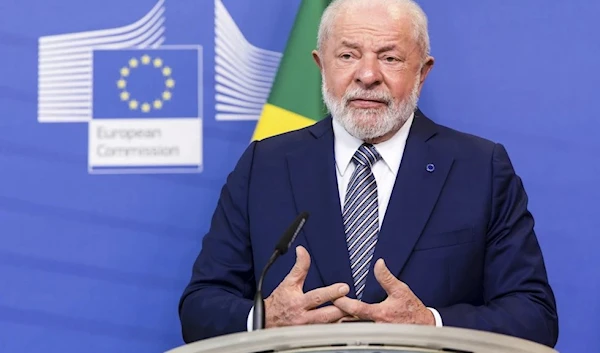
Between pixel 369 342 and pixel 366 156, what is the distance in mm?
1242

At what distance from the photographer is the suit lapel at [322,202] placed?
102 inches

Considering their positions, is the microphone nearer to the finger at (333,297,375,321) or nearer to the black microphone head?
the black microphone head

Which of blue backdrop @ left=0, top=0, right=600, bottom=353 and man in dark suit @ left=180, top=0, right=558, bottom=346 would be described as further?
blue backdrop @ left=0, top=0, right=600, bottom=353

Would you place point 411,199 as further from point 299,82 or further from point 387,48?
point 299,82

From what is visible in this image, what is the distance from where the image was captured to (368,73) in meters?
2.67

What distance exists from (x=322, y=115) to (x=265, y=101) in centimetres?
22

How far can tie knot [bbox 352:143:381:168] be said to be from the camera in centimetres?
272

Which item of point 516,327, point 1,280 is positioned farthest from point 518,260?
point 1,280

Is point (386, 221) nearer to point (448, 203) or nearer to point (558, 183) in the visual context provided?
point (448, 203)

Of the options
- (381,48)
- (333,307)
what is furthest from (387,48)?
(333,307)

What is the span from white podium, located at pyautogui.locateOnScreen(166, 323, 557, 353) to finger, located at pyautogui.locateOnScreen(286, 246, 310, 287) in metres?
0.63

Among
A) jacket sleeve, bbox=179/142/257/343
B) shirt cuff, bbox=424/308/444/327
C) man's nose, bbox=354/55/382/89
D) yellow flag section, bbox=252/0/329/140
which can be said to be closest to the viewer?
shirt cuff, bbox=424/308/444/327

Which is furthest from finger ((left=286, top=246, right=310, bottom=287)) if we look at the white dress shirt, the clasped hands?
the white dress shirt

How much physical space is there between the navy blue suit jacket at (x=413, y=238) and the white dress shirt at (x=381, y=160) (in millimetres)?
34
